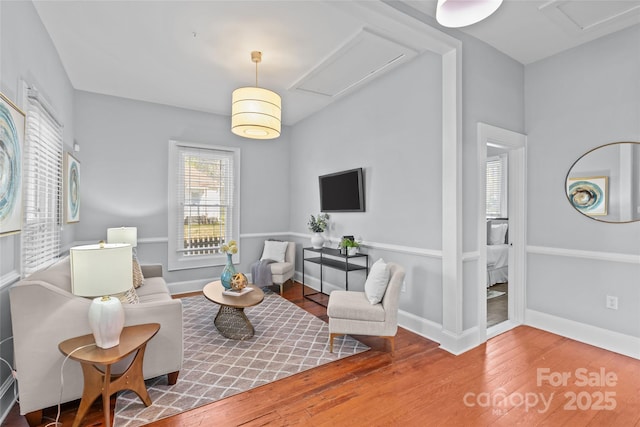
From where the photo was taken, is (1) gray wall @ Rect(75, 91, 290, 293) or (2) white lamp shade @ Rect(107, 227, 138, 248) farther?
(1) gray wall @ Rect(75, 91, 290, 293)

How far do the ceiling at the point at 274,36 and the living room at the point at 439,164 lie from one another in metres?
0.17

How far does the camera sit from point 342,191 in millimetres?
4426

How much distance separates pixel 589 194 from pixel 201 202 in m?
5.11

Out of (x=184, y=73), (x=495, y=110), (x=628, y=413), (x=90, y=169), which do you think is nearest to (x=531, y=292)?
(x=628, y=413)

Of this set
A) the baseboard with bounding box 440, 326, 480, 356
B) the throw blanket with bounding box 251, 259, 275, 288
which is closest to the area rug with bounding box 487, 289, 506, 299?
the baseboard with bounding box 440, 326, 480, 356

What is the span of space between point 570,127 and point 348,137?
253cm

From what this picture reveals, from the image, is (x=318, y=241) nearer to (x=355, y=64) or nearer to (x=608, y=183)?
(x=355, y=64)

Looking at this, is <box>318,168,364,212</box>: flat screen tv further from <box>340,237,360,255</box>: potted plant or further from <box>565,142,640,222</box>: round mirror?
→ <box>565,142,640,222</box>: round mirror

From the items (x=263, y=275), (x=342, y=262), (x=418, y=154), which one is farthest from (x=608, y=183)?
(x=263, y=275)

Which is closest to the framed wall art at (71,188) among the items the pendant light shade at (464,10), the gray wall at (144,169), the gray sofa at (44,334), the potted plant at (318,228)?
the gray wall at (144,169)

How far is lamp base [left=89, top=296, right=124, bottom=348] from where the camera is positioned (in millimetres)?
1819

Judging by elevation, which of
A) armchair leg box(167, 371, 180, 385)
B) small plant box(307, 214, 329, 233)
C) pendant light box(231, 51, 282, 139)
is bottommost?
armchair leg box(167, 371, 180, 385)

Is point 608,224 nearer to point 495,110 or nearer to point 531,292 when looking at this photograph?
point 531,292

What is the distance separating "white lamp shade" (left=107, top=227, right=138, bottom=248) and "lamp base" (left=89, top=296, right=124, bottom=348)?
237 cm
